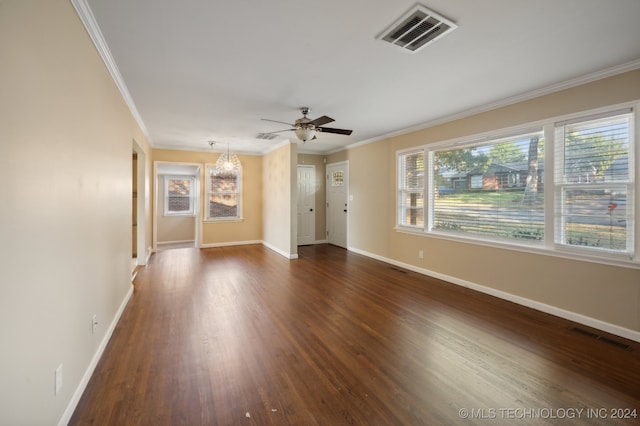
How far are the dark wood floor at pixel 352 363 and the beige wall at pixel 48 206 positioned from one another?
0.51 m

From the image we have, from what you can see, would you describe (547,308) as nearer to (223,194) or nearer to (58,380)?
(58,380)

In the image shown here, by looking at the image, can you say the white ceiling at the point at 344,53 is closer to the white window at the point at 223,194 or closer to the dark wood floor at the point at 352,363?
the dark wood floor at the point at 352,363

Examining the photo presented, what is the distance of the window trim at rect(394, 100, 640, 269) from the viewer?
2.67m

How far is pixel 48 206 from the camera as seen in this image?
1.47 m

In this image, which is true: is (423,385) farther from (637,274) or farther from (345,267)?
(345,267)

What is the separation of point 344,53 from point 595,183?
2.92 m

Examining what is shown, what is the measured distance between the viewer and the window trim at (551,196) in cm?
267

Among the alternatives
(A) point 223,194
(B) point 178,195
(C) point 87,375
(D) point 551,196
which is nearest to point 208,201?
(A) point 223,194

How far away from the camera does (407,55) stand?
8.27 feet

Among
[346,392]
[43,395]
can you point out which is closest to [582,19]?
[346,392]

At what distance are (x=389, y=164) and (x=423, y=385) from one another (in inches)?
168

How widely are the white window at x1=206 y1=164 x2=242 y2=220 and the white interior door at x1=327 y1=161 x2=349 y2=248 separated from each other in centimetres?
247

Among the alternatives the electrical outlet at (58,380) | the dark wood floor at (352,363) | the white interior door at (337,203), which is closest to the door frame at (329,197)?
the white interior door at (337,203)

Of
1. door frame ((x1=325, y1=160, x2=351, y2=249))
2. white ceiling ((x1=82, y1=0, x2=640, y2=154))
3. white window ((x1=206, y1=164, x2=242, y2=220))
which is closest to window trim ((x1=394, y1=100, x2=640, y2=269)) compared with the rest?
white ceiling ((x1=82, y1=0, x2=640, y2=154))
